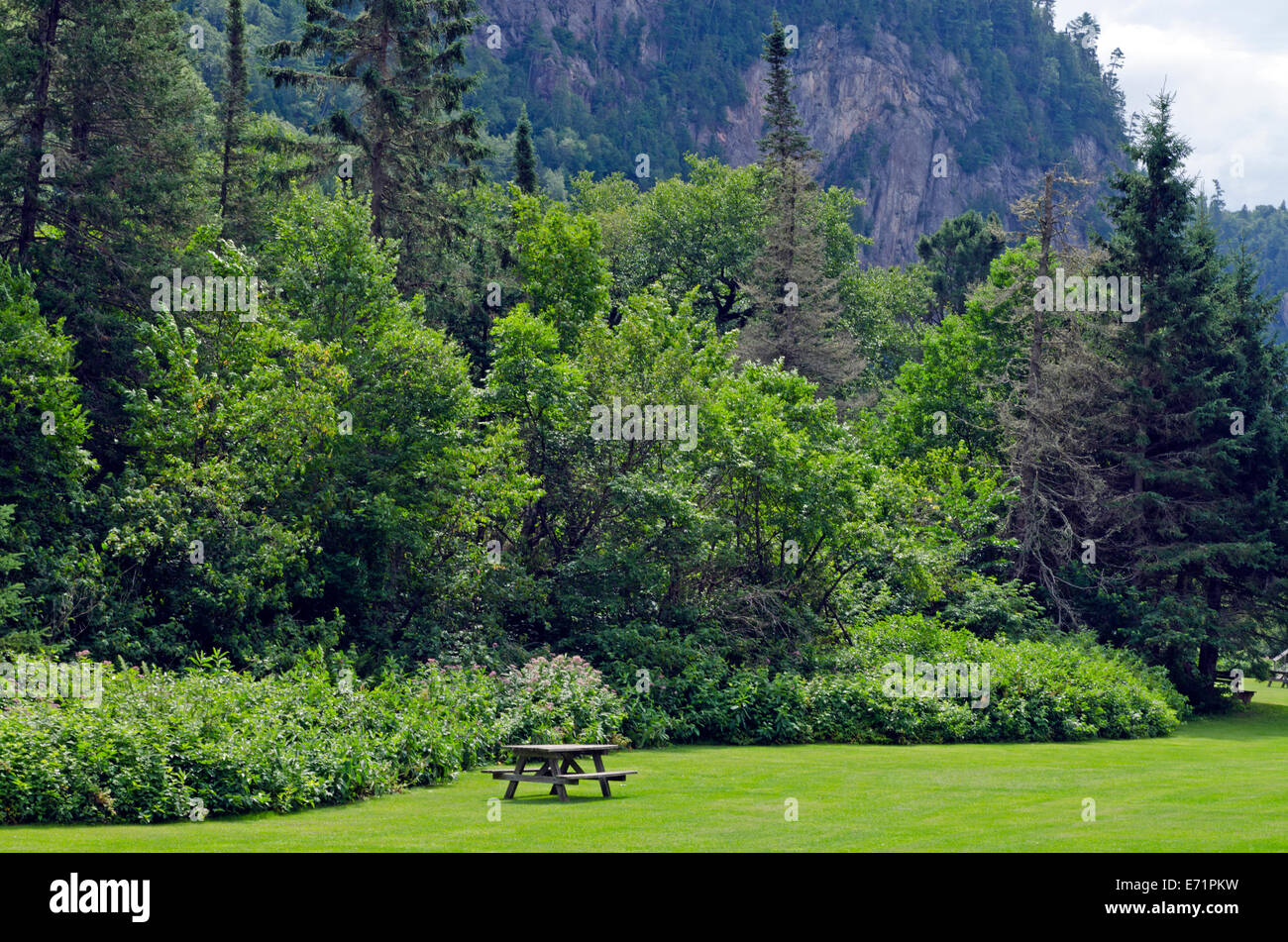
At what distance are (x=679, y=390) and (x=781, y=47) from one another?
28074mm

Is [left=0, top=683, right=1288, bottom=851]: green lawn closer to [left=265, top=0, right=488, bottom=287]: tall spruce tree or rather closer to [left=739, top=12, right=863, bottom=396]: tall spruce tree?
[left=265, top=0, right=488, bottom=287]: tall spruce tree

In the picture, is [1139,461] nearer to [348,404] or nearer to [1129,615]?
[1129,615]

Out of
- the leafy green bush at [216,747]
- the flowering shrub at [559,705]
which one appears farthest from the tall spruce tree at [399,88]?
the leafy green bush at [216,747]

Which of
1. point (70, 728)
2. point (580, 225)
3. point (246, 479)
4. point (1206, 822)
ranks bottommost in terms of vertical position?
point (1206, 822)

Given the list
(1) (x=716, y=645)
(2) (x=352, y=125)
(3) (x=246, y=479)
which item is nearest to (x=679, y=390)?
(1) (x=716, y=645)

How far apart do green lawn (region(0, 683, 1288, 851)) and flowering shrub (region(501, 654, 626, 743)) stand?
109cm

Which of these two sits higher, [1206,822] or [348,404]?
[348,404]

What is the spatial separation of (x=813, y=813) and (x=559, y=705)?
9.06 metres

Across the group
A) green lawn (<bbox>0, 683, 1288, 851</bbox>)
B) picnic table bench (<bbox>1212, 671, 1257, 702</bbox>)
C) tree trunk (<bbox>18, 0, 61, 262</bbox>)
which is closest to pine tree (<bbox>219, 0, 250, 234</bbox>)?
tree trunk (<bbox>18, 0, 61, 262</bbox>)

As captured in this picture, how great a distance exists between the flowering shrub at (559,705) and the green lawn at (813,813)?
1092 millimetres

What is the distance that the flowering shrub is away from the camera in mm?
23500

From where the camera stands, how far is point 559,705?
24.5m

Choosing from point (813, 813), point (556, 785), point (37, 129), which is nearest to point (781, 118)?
point (37, 129)
